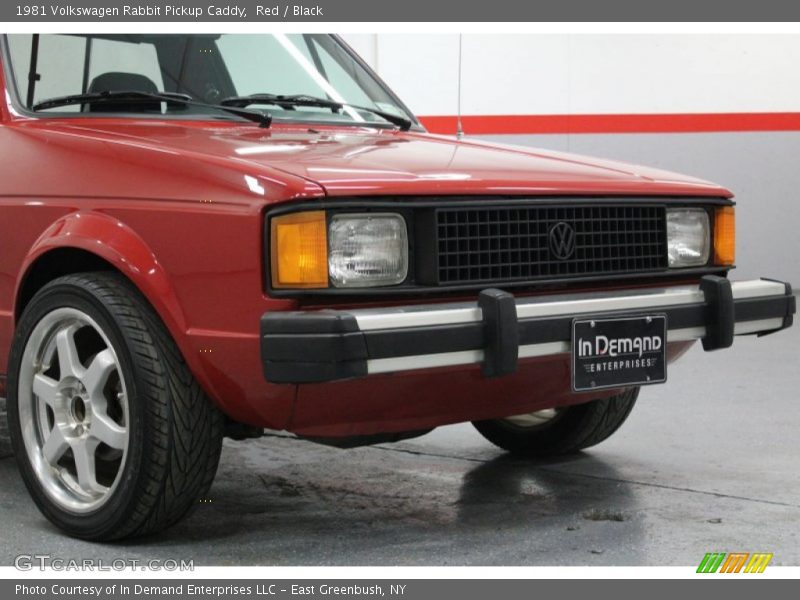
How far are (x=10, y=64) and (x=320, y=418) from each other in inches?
68.5

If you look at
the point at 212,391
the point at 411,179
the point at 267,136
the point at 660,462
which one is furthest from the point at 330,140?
the point at 660,462

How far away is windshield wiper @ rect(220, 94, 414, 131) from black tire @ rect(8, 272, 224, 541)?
89cm

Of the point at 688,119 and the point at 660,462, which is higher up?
the point at 688,119

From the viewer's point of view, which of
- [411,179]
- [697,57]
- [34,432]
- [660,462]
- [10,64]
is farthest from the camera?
[697,57]

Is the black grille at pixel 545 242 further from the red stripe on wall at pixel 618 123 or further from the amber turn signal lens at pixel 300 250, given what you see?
the red stripe on wall at pixel 618 123

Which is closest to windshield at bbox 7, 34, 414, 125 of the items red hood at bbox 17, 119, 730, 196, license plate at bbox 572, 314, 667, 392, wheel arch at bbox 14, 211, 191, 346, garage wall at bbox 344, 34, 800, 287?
red hood at bbox 17, 119, 730, 196

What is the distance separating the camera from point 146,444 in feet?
10.6

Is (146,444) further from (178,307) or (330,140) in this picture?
(330,140)

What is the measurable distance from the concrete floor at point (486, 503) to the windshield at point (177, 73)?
1214mm

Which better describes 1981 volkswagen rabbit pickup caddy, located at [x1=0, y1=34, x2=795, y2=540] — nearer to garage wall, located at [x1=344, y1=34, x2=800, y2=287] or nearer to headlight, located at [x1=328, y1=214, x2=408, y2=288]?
headlight, located at [x1=328, y1=214, x2=408, y2=288]

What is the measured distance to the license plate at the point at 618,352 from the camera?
10.9 ft
